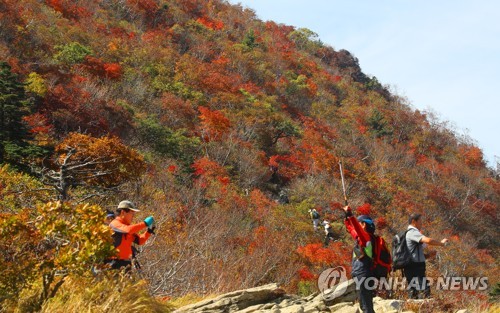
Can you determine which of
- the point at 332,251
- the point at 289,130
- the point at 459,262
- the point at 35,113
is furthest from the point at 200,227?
the point at 289,130

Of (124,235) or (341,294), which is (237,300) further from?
(124,235)

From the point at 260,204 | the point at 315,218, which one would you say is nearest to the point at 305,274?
the point at 260,204

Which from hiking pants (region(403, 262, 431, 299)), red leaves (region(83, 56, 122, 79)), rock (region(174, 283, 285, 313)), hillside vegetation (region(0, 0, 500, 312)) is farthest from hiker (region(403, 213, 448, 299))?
red leaves (region(83, 56, 122, 79))

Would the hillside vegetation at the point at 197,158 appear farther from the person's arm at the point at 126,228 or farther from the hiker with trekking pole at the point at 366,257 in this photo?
the hiker with trekking pole at the point at 366,257

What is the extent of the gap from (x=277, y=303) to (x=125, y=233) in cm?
232

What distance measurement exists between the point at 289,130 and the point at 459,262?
14426 mm

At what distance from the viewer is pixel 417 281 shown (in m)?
6.35

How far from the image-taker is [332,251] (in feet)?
71.2

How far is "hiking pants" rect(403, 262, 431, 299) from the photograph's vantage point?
6.36m

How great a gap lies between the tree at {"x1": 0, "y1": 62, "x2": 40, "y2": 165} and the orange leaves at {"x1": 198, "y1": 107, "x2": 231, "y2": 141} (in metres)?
13.4

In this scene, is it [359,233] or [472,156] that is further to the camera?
[472,156]

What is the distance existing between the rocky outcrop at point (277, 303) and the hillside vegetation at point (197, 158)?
94 centimetres

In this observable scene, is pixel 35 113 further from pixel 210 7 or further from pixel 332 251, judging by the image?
pixel 210 7

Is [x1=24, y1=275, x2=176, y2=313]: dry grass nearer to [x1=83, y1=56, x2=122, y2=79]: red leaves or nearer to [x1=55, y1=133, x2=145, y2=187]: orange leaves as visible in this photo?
[x1=55, y1=133, x2=145, y2=187]: orange leaves
